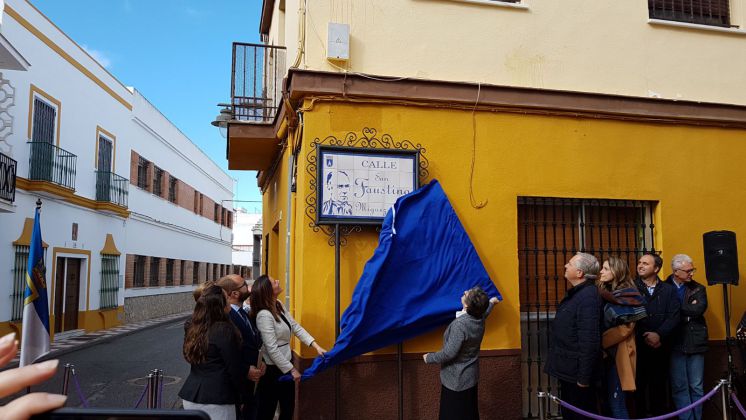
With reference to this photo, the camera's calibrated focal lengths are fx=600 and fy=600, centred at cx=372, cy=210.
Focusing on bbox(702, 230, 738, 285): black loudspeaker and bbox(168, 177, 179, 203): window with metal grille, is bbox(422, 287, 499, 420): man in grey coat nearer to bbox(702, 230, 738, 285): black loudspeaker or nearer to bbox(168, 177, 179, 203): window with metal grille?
bbox(702, 230, 738, 285): black loudspeaker

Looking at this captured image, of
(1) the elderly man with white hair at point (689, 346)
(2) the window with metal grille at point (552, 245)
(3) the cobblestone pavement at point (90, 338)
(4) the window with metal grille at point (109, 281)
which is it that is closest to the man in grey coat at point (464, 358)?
(2) the window with metal grille at point (552, 245)

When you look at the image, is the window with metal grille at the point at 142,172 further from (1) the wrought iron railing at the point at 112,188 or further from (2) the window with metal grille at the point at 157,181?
(1) the wrought iron railing at the point at 112,188

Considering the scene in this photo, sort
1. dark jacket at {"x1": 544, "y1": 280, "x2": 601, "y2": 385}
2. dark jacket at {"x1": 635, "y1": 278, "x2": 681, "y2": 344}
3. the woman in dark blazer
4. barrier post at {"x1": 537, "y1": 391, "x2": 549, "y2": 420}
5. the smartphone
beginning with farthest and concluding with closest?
barrier post at {"x1": 537, "y1": 391, "x2": 549, "y2": 420} → dark jacket at {"x1": 635, "y1": 278, "x2": 681, "y2": 344} → dark jacket at {"x1": 544, "y1": 280, "x2": 601, "y2": 385} → the woman in dark blazer → the smartphone

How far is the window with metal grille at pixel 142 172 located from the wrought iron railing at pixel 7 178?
8847 millimetres

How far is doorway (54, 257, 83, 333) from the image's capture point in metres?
16.8

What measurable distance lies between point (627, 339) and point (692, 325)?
3.58 ft

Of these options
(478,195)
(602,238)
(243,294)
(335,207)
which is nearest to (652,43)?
(602,238)

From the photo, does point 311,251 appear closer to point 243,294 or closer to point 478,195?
point 243,294

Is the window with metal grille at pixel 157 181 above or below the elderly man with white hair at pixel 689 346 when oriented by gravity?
above

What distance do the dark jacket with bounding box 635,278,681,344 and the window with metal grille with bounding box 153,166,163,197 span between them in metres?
21.7

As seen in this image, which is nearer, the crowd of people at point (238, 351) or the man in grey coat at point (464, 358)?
the crowd of people at point (238, 351)

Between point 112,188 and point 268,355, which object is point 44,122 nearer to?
point 112,188

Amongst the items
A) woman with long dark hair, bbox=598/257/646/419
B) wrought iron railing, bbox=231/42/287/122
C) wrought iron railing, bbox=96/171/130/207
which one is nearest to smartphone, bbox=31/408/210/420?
woman with long dark hair, bbox=598/257/646/419

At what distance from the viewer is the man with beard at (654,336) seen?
19.0 ft
